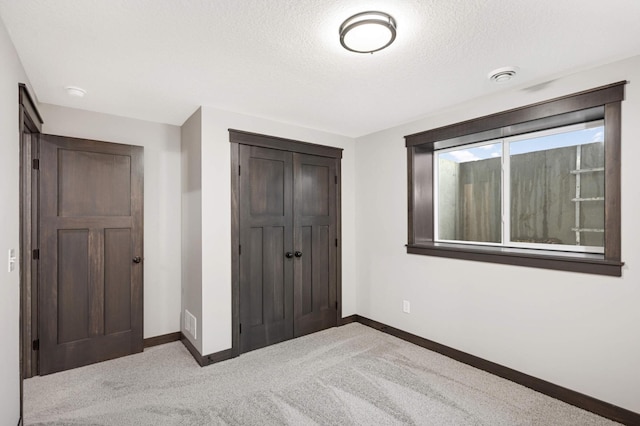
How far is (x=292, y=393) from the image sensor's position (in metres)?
2.49

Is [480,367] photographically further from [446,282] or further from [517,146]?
[517,146]

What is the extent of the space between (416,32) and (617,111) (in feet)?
5.07

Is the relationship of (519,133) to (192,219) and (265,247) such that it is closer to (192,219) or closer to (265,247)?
(265,247)

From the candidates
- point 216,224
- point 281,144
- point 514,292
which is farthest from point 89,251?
point 514,292

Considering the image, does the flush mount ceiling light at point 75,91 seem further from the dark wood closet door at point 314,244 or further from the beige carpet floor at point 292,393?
the beige carpet floor at point 292,393

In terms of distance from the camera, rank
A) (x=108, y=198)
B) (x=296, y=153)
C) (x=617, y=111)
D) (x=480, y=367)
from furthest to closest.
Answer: (x=296, y=153)
(x=108, y=198)
(x=480, y=367)
(x=617, y=111)

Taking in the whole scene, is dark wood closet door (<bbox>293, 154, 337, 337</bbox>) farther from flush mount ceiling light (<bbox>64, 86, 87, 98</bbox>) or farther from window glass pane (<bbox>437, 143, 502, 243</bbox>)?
flush mount ceiling light (<bbox>64, 86, 87, 98</bbox>)

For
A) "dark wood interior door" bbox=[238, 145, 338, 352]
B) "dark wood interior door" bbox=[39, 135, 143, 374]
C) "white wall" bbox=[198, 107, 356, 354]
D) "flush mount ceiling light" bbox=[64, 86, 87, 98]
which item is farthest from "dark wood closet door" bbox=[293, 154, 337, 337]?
"flush mount ceiling light" bbox=[64, 86, 87, 98]

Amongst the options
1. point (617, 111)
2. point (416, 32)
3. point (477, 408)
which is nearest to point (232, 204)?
point (416, 32)

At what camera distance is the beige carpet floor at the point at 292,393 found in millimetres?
2182

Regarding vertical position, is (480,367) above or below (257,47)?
below

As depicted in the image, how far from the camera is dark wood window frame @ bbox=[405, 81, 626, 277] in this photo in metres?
2.17

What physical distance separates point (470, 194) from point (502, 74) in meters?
1.39

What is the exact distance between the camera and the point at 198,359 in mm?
3031
